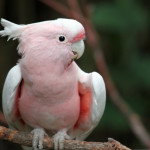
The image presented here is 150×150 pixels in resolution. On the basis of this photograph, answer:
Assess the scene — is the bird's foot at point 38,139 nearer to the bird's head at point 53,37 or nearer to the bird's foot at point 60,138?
the bird's foot at point 60,138

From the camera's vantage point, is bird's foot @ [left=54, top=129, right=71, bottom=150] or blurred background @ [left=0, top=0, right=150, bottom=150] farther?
Result: blurred background @ [left=0, top=0, right=150, bottom=150]

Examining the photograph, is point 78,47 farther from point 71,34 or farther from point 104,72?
point 104,72

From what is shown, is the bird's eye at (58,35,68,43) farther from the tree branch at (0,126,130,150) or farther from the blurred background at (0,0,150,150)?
the blurred background at (0,0,150,150)

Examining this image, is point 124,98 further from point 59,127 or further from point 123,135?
point 59,127

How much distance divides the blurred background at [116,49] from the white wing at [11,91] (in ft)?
4.44

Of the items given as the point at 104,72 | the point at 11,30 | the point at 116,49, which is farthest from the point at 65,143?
the point at 116,49

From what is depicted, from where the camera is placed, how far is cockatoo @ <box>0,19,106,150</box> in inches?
84.7

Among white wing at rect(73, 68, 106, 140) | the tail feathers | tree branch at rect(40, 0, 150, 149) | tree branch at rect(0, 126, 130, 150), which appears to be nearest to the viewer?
tree branch at rect(0, 126, 130, 150)

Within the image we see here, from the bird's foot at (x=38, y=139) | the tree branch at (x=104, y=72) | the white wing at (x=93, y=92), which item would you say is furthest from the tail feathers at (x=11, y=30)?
the tree branch at (x=104, y=72)

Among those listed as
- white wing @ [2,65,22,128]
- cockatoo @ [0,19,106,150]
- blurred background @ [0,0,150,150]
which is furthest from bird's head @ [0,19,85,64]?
blurred background @ [0,0,150,150]

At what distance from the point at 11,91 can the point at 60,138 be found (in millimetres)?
405

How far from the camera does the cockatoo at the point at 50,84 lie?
2.15 meters

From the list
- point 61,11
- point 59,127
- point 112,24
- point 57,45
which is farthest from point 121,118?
point 57,45

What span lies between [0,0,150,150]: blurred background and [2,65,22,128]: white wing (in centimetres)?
135
